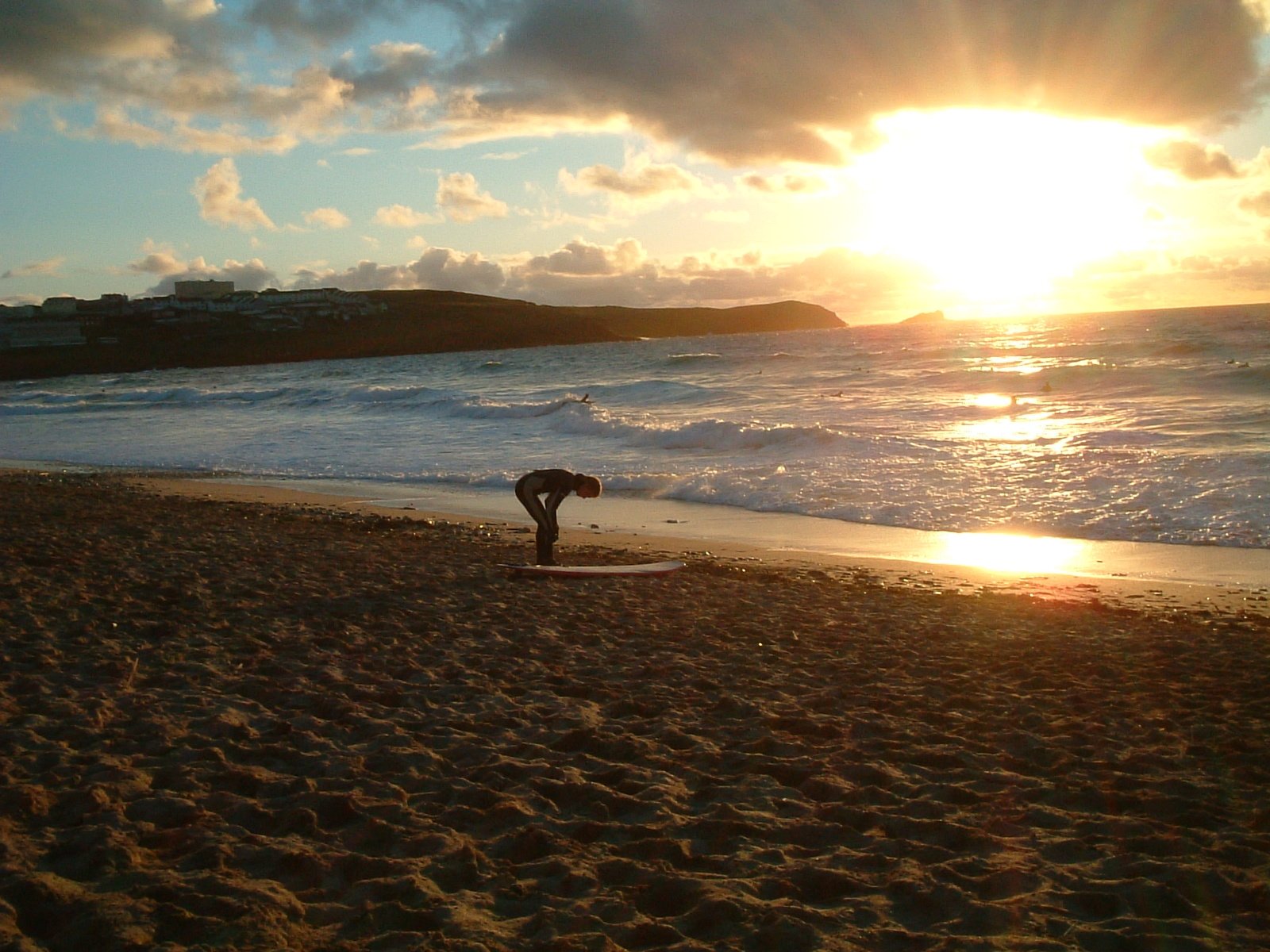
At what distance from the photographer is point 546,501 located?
380 inches

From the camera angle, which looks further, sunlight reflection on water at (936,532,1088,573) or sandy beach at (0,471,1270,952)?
sunlight reflection on water at (936,532,1088,573)

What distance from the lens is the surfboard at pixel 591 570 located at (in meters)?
9.29

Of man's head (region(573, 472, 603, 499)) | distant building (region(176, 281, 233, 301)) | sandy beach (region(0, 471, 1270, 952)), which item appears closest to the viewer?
sandy beach (region(0, 471, 1270, 952))

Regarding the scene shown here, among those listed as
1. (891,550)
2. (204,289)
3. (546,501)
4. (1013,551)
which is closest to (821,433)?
(891,550)

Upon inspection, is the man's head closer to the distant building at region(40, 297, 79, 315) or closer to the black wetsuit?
the black wetsuit

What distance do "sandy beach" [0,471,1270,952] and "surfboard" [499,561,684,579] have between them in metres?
0.69

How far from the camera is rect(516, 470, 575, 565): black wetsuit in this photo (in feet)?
31.8

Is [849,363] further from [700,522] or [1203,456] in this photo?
[700,522]

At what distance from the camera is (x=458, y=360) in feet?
266

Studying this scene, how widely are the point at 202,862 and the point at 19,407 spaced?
47.0 meters

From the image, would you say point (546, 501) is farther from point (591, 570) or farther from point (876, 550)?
point (876, 550)

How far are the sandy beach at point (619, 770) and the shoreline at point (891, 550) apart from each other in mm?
956

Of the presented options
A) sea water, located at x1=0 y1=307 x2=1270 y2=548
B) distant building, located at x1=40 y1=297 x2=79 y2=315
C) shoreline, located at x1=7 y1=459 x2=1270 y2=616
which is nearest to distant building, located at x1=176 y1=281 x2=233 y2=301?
distant building, located at x1=40 y1=297 x2=79 y2=315

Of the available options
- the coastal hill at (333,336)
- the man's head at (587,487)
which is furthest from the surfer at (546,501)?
the coastal hill at (333,336)
